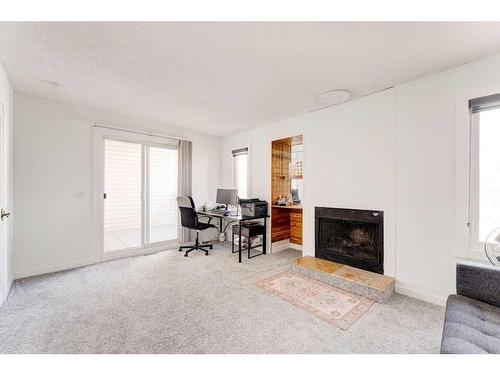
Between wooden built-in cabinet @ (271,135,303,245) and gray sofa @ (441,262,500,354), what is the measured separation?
258cm

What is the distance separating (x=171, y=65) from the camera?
6.87 feet

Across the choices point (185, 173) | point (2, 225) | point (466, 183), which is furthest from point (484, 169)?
point (2, 225)

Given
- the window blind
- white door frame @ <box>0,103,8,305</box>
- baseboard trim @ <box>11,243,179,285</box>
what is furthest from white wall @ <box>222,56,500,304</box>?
white door frame @ <box>0,103,8,305</box>

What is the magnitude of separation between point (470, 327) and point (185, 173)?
4268 mm

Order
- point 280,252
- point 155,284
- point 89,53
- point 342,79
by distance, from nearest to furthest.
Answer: point 89,53 < point 342,79 < point 155,284 < point 280,252

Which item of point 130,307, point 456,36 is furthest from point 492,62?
point 130,307


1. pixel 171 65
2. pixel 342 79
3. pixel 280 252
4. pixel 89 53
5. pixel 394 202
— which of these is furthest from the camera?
pixel 280 252

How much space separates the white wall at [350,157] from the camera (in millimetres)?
2602

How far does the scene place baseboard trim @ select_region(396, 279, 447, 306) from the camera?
2.20m

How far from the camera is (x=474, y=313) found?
4.42 feet

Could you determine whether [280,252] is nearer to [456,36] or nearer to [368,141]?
[368,141]

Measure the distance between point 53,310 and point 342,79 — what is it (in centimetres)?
379

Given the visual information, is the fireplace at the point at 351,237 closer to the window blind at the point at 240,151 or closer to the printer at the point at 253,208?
the printer at the point at 253,208

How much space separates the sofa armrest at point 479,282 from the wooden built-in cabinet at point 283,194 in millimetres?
2542
